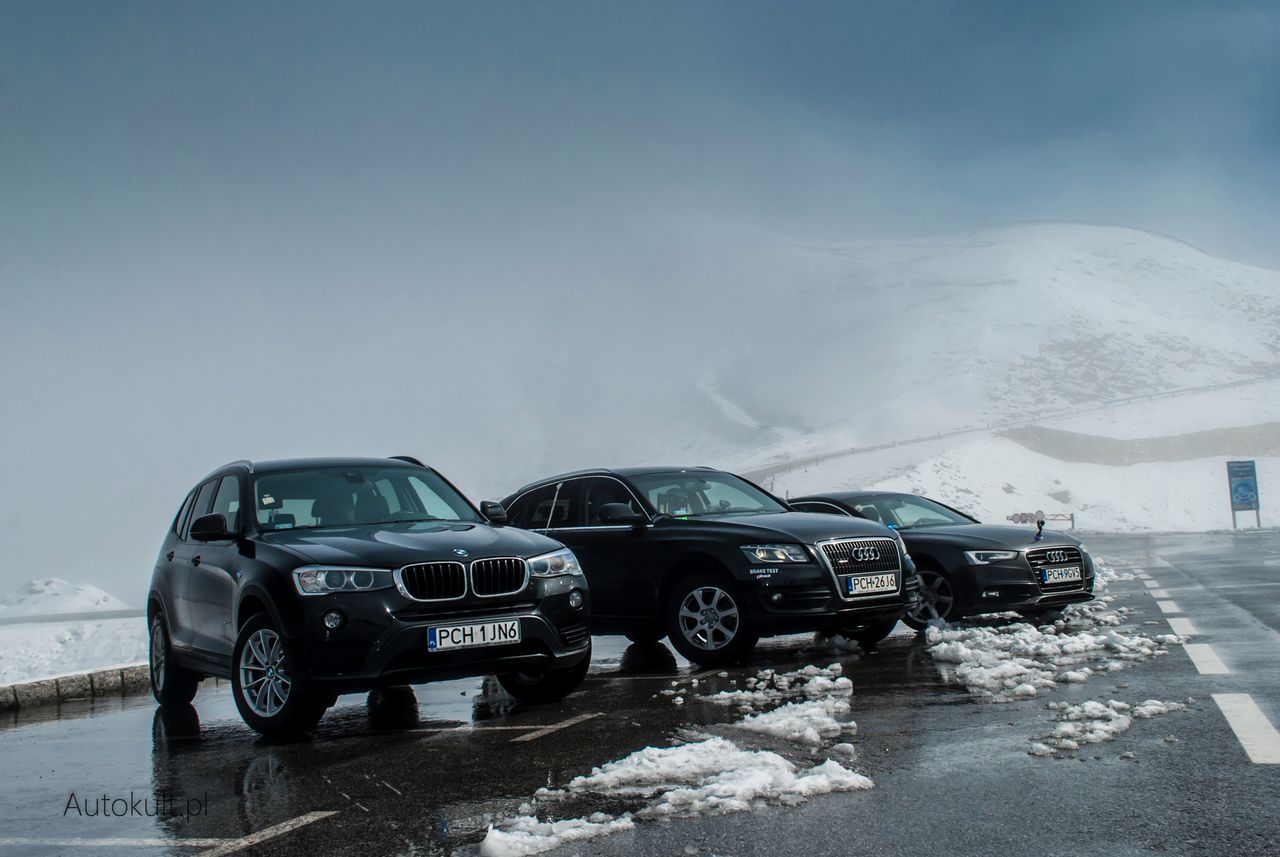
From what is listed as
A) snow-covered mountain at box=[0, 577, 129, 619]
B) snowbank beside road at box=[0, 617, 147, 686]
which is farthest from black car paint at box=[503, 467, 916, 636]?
snow-covered mountain at box=[0, 577, 129, 619]

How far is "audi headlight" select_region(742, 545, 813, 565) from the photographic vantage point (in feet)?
29.6

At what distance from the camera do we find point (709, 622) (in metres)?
9.22

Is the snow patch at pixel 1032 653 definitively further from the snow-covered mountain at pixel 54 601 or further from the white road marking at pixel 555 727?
the snow-covered mountain at pixel 54 601

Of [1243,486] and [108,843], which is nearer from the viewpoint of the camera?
[108,843]

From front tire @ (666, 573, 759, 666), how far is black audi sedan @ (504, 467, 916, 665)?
0.01 m

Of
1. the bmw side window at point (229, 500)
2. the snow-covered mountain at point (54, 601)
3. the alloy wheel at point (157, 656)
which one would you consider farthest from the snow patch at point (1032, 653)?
the snow-covered mountain at point (54, 601)

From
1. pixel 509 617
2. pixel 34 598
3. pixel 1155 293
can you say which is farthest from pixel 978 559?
pixel 1155 293

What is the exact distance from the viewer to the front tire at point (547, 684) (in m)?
7.75

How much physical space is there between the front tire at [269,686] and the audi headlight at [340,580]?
0.34 metres

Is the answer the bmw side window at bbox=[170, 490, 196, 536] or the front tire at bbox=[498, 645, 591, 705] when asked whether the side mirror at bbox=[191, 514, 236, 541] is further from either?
the front tire at bbox=[498, 645, 591, 705]

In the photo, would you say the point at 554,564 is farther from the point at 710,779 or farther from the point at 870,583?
the point at 870,583

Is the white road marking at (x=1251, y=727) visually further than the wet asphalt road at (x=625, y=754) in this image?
Yes

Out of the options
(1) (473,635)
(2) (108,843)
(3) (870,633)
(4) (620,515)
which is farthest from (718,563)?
(2) (108,843)

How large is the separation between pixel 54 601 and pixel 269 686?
83.0 m
